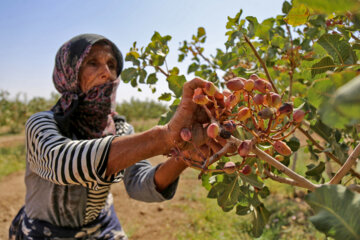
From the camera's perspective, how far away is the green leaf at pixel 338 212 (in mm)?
385

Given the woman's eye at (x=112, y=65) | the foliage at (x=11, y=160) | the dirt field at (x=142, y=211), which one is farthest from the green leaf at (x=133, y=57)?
the foliage at (x=11, y=160)

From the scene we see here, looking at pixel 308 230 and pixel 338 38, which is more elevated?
pixel 338 38

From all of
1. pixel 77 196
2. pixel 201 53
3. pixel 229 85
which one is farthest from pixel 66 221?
pixel 229 85

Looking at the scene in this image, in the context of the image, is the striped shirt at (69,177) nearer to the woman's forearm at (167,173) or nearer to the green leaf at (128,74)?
the woman's forearm at (167,173)

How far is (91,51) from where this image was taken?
189 cm

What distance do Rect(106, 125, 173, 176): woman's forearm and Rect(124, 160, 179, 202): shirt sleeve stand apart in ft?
2.06

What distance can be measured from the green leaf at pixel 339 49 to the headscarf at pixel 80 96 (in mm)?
1468

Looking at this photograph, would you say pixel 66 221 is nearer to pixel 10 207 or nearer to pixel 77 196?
pixel 77 196

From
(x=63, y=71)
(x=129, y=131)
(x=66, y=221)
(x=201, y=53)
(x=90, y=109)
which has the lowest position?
(x=66, y=221)

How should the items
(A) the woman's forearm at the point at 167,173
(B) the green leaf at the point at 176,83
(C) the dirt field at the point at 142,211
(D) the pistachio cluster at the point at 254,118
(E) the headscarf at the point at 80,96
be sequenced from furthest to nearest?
(C) the dirt field at the point at 142,211
(E) the headscarf at the point at 80,96
(A) the woman's forearm at the point at 167,173
(B) the green leaf at the point at 176,83
(D) the pistachio cluster at the point at 254,118

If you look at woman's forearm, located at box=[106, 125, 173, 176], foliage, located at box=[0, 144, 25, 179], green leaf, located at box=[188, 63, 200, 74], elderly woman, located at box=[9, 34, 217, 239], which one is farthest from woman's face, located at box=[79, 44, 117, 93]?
foliage, located at box=[0, 144, 25, 179]

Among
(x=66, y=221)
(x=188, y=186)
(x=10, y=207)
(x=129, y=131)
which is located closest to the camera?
(x=66, y=221)

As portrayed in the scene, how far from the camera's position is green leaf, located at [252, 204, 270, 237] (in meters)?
1.04

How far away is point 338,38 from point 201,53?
1.27 m
